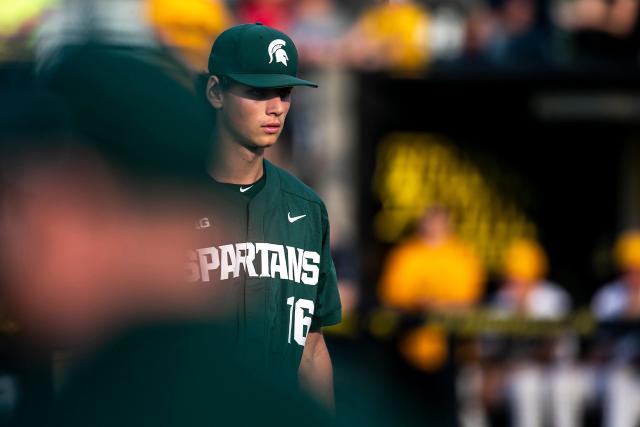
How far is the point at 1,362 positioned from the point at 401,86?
27.7ft

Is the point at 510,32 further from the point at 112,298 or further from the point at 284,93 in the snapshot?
the point at 112,298

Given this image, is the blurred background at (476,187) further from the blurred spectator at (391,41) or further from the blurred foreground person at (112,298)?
the blurred foreground person at (112,298)

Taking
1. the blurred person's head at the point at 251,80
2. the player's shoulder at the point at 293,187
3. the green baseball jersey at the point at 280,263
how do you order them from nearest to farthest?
the green baseball jersey at the point at 280,263 → the blurred person's head at the point at 251,80 → the player's shoulder at the point at 293,187

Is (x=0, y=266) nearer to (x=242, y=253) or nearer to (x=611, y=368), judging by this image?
(x=242, y=253)

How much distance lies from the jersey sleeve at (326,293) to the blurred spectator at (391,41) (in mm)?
6719

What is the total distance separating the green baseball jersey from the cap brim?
213mm

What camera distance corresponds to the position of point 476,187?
10789mm

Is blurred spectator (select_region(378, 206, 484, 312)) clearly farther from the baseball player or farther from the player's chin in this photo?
the player's chin

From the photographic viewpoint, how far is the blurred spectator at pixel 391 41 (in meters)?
9.78

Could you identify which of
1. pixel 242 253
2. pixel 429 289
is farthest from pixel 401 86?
pixel 242 253

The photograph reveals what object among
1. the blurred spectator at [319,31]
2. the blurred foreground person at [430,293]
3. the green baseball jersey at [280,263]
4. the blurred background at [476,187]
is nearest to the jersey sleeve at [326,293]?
the green baseball jersey at [280,263]

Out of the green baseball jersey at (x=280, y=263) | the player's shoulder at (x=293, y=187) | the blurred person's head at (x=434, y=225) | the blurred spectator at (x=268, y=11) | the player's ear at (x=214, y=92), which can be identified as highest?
the blurred spectator at (x=268, y=11)

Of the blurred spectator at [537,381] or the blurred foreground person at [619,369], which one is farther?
the blurred spectator at [537,381]

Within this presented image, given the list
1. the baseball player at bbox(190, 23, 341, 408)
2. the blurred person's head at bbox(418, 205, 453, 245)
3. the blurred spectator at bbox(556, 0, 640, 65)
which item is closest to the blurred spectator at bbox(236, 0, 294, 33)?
the blurred person's head at bbox(418, 205, 453, 245)
